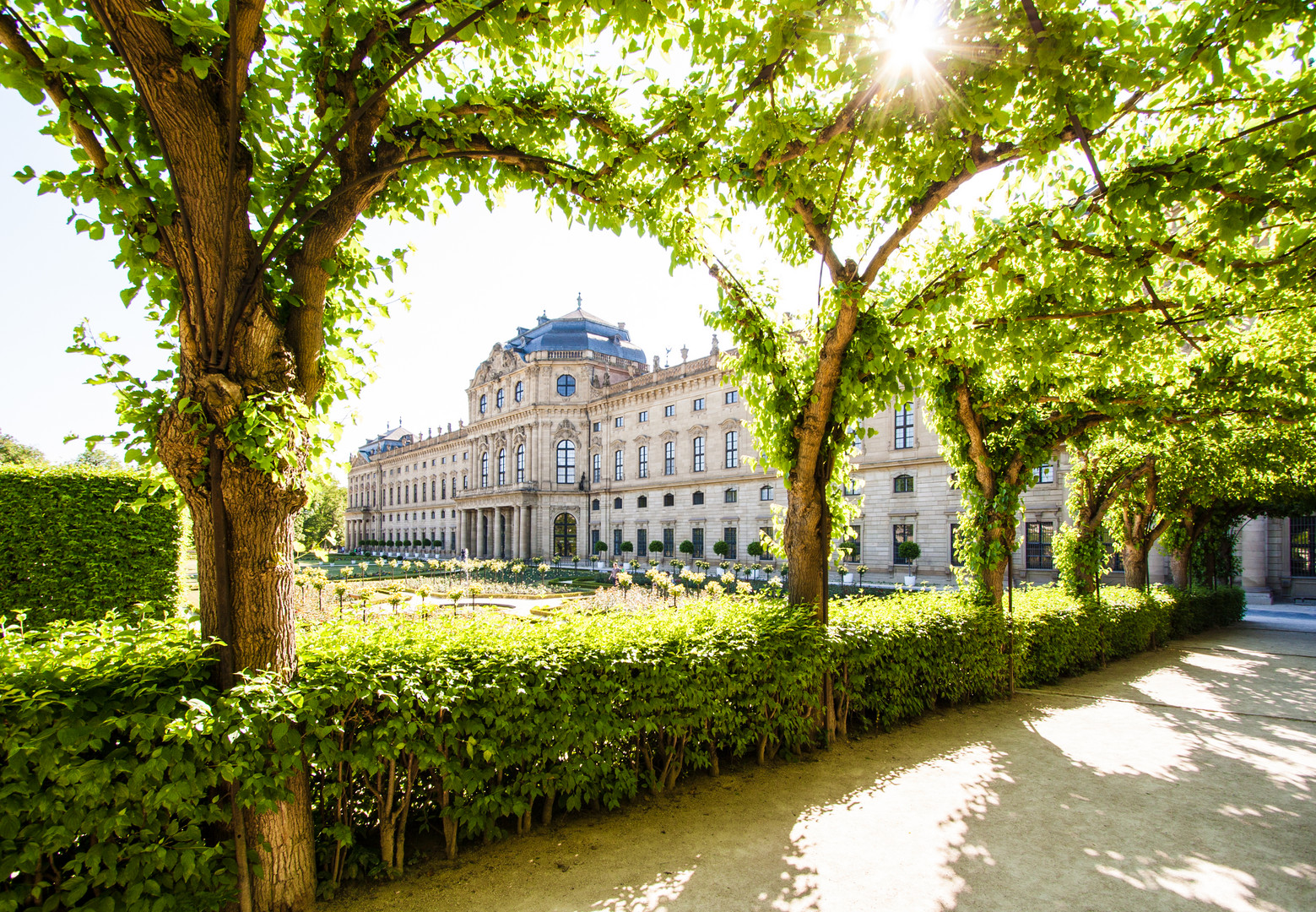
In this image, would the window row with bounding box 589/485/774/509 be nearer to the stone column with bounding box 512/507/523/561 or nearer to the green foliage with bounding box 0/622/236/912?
the stone column with bounding box 512/507/523/561

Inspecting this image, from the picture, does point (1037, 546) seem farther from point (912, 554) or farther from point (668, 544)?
point (668, 544)

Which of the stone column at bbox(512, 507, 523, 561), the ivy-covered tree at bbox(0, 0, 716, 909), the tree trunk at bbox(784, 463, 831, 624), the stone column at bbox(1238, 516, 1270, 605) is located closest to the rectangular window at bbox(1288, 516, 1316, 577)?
the stone column at bbox(1238, 516, 1270, 605)

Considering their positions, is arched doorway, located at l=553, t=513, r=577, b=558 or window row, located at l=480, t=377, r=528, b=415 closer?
arched doorway, located at l=553, t=513, r=577, b=558

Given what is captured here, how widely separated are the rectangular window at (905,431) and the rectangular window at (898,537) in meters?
3.89

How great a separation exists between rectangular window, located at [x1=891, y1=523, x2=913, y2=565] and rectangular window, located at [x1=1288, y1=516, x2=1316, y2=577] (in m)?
14.1

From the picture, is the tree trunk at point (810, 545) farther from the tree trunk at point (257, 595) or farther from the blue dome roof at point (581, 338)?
the blue dome roof at point (581, 338)

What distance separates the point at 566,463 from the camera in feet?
167

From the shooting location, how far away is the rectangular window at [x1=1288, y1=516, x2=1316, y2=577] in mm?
24328

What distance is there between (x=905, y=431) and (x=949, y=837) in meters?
29.0

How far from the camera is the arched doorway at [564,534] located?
163 feet

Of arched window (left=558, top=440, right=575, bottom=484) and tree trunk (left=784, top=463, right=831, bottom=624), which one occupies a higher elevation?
arched window (left=558, top=440, right=575, bottom=484)

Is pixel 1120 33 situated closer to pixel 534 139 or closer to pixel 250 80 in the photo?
pixel 534 139

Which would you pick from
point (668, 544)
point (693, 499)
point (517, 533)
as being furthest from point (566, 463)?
point (693, 499)

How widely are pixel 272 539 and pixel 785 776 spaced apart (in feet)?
14.1
